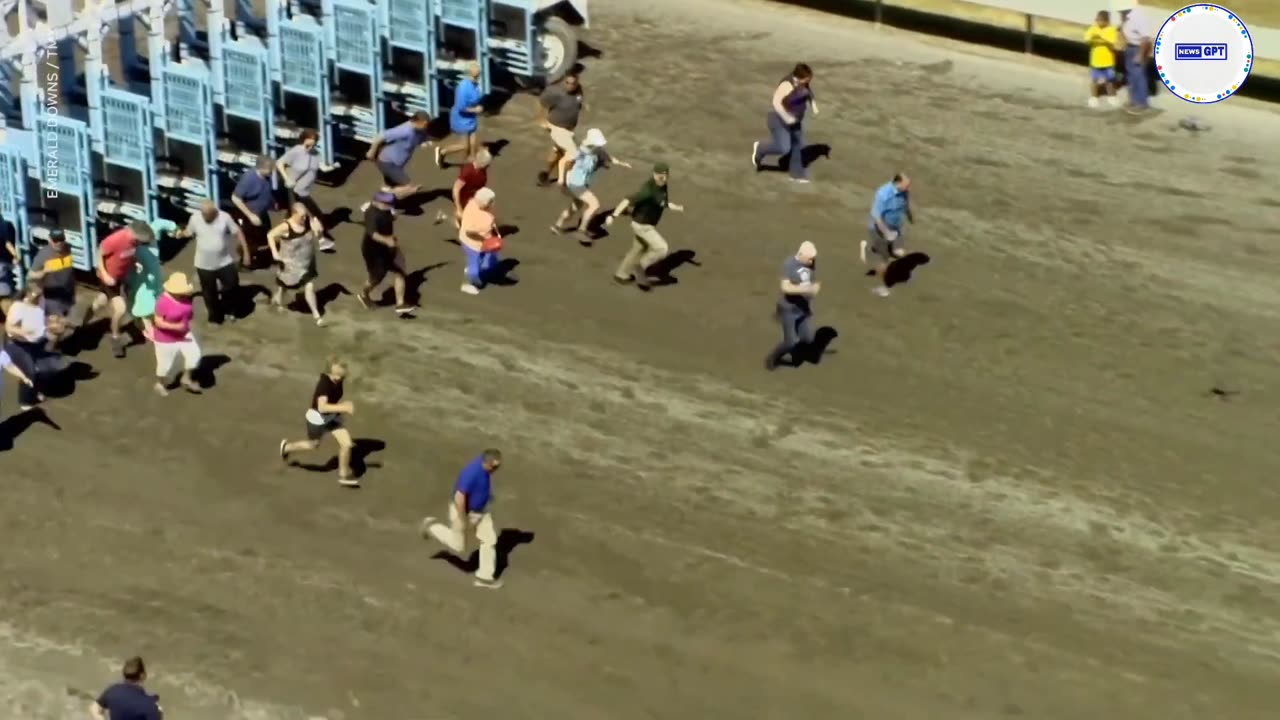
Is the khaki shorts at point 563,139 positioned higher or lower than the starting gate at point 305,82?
lower

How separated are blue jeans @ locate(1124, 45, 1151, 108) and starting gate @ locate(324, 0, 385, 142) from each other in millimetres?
9031

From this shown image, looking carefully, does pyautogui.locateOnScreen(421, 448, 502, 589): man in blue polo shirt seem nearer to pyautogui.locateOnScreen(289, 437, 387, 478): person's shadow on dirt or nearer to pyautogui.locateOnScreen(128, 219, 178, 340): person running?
pyautogui.locateOnScreen(289, 437, 387, 478): person's shadow on dirt

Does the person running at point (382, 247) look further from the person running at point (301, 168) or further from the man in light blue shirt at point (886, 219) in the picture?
the man in light blue shirt at point (886, 219)

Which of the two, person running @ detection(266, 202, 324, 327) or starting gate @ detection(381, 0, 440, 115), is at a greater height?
starting gate @ detection(381, 0, 440, 115)

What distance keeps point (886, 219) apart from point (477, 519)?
681cm

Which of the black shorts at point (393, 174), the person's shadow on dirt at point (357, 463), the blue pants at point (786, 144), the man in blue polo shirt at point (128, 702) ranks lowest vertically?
the man in blue polo shirt at point (128, 702)

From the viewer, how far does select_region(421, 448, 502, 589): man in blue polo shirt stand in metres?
18.6

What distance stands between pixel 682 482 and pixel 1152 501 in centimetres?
416

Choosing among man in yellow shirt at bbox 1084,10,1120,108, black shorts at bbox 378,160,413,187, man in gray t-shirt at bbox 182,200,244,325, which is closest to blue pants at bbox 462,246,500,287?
black shorts at bbox 378,160,413,187

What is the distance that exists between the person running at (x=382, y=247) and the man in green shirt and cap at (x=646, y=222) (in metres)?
2.28

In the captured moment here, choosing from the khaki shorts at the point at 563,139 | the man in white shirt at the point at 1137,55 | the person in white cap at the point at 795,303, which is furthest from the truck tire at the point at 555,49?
the man in white shirt at the point at 1137,55

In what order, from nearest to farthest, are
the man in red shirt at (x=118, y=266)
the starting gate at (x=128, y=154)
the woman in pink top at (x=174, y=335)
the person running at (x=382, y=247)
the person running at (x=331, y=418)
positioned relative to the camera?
the person running at (x=331, y=418) < the woman in pink top at (x=174, y=335) < the man in red shirt at (x=118, y=266) < the person running at (x=382, y=247) < the starting gate at (x=128, y=154)

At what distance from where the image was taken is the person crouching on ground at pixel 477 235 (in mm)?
22766

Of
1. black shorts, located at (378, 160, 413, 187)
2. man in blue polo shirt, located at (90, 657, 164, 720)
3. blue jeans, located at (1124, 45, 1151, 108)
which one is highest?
blue jeans, located at (1124, 45, 1151, 108)
